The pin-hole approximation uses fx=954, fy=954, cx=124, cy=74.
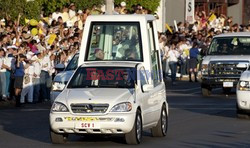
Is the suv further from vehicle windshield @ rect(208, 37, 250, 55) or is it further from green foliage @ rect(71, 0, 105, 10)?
green foliage @ rect(71, 0, 105, 10)

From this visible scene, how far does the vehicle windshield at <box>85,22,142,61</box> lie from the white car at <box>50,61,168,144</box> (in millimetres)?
860

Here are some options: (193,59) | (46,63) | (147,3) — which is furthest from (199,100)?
(147,3)

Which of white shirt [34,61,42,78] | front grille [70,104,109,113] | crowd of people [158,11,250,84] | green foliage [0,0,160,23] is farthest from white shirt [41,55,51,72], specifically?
front grille [70,104,109,113]

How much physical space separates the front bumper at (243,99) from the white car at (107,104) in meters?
4.67

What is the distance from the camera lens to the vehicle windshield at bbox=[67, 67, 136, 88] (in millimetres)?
18031

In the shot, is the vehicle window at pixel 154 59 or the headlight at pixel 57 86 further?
the headlight at pixel 57 86

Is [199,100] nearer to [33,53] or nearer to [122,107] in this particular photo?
[33,53]

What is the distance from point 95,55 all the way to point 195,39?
2331cm

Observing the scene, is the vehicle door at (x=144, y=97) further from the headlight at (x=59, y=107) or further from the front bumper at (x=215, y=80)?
the front bumper at (x=215, y=80)

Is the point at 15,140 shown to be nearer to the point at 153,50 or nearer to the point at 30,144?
the point at 30,144

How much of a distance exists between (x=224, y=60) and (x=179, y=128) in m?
11.5

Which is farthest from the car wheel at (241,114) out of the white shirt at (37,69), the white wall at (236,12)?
the white wall at (236,12)

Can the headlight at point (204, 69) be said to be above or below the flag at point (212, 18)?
below

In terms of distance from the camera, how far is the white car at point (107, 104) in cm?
1706
